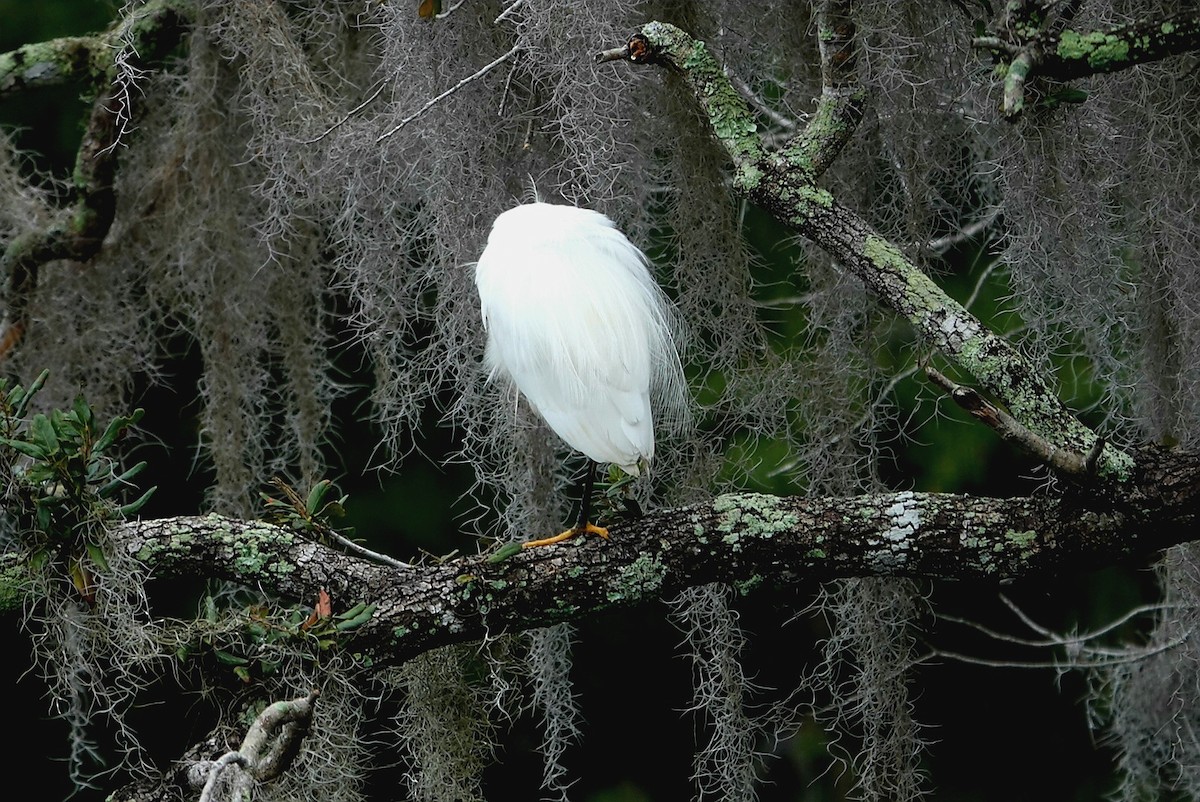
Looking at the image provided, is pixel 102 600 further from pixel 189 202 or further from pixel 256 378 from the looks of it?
pixel 189 202

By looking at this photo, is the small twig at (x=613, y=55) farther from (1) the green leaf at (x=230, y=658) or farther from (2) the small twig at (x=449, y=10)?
(1) the green leaf at (x=230, y=658)

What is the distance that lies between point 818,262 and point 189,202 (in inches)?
37.2

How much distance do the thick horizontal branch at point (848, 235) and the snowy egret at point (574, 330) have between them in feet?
0.63

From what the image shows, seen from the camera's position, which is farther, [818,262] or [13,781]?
[13,781]

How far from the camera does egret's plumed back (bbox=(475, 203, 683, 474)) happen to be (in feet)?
3.87

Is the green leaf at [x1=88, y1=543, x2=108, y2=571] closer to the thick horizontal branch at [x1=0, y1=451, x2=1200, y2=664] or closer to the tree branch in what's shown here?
the thick horizontal branch at [x1=0, y1=451, x2=1200, y2=664]

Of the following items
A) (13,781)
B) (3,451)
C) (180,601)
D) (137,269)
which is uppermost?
(3,451)

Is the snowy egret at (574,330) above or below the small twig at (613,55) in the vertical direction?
below

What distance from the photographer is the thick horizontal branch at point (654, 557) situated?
105 cm

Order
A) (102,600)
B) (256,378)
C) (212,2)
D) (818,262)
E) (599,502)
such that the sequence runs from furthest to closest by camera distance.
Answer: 1. (256,378)
2. (212,2)
3. (818,262)
4. (599,502)
5. (102,600)

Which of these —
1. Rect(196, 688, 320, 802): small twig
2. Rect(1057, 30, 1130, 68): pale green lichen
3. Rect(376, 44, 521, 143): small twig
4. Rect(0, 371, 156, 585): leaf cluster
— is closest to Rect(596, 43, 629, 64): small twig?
Rect(376, 44, 521, 143): small twig

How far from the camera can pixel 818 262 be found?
1469 millimetres

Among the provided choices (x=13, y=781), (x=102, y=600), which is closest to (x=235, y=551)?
(x=102, y=600)

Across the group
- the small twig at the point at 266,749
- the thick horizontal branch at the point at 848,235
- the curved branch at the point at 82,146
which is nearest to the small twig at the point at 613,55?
the thick horizontal branch at the point at 848,235
